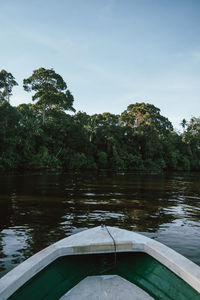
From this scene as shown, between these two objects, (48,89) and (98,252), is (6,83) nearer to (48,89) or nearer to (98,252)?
(48,89)

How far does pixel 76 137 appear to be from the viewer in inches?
1426

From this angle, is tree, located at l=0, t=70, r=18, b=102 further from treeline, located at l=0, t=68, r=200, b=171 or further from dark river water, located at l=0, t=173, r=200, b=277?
dark river water, located at l=0, t=173, r=200, b=277

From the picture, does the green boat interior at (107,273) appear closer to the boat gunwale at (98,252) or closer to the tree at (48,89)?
the boat gunwale at (98,252)

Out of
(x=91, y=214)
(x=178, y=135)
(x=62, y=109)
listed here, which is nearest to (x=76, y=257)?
(x=91, y=214)

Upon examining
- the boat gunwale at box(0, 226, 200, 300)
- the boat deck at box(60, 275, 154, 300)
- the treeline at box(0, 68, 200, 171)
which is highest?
the treeline at box(0, 68, 200, 171)

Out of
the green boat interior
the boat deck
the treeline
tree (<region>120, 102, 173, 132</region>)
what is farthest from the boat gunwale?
tree (<region>120, 102, 173, 132</region>)

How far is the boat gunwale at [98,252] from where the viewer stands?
2.30 meters

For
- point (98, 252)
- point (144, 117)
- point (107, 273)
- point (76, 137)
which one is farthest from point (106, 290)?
point (144, 117)

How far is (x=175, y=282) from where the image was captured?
262cm

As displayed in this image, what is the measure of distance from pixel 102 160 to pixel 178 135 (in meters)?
26.8

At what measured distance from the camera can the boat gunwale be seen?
2297mm

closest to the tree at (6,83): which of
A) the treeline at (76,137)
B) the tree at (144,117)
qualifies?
the treeline at (76,137)

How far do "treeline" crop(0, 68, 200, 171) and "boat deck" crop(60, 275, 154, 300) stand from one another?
25.5m

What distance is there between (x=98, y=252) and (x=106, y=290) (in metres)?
0.46
